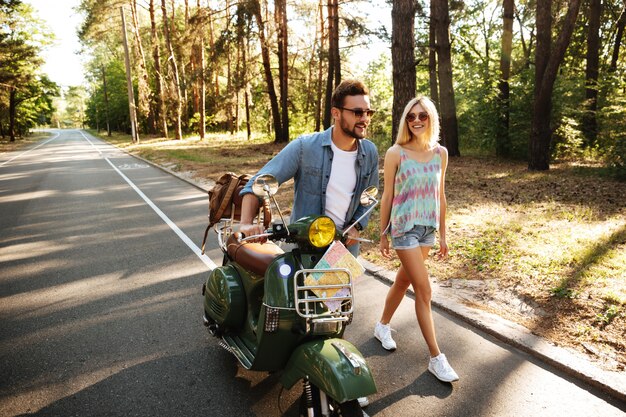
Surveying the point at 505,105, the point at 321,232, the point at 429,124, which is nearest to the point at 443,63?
the point at 505,105

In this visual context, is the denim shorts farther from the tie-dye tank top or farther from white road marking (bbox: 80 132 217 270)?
white road marking (bbox: 80 132 217 270)

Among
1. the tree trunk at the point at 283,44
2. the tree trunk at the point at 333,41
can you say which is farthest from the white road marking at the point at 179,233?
the tree trunk at the point at 283,44

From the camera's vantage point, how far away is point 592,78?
15.1 meters

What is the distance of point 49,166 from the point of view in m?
18.6

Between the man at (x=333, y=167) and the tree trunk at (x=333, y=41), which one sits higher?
the tree trunk at (x=333, y=41)

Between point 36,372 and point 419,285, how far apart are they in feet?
10.0

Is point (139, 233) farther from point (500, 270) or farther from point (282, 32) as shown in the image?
point (282, 32)

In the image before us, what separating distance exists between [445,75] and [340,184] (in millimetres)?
13231

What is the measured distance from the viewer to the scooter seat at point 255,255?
2736mm

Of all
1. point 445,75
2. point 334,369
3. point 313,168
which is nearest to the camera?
point 334,369

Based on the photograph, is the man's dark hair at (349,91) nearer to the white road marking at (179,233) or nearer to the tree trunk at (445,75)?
the white road marking at (179,233)

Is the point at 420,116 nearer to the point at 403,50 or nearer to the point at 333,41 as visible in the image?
the point at 403,50

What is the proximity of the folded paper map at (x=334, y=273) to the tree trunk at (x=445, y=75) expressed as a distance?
1367 cm

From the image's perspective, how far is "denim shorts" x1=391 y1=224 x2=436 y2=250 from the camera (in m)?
3.05
